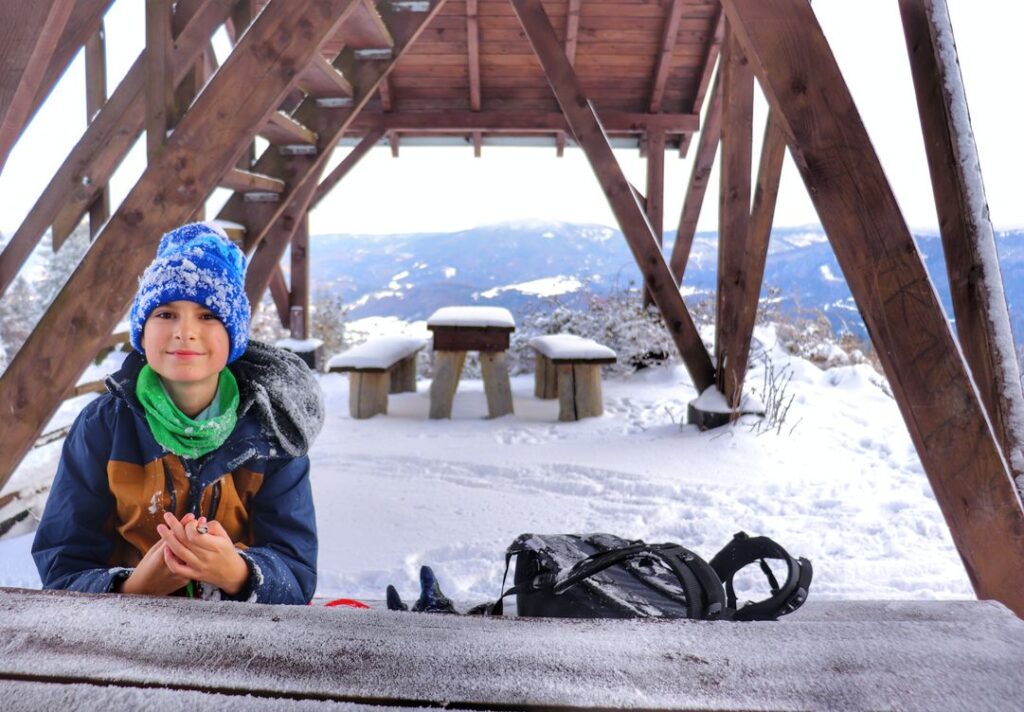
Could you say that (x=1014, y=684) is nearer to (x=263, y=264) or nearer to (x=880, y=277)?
(x=880, y=277)

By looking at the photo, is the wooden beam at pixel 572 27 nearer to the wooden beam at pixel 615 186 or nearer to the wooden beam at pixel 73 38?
the wooden beam at pixel 615 186

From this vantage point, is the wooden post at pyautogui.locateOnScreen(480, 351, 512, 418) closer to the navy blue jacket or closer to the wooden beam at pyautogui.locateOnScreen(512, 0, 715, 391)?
the wooden beam at pyautogui.locateOnScreen(512, 0, 715, 391)

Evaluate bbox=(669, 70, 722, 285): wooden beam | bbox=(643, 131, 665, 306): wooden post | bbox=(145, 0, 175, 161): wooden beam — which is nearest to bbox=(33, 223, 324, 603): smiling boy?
→ bbox=(145, 0, 175, 161): wooden beam

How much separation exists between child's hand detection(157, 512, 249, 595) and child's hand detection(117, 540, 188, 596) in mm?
19

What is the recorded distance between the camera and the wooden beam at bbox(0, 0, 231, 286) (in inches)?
165

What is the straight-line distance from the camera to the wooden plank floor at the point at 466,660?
2.58 feet

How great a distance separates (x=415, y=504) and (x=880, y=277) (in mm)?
2297

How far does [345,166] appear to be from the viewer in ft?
24.5

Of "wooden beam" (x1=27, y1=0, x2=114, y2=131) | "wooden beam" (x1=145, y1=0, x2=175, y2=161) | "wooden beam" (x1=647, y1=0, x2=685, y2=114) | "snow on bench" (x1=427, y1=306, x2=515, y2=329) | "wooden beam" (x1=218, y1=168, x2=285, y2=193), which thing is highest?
"wooden beam" (x1=647, y1=0, x2=685, y2=114)

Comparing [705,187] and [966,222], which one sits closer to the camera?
[966,222]

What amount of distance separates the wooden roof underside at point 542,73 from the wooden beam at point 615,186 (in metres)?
2.46

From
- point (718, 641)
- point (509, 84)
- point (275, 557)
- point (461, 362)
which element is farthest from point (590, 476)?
point (509, 84)

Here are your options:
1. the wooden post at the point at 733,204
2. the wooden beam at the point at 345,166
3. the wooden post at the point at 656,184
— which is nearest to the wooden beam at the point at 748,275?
the wooden post at the point at 733,204

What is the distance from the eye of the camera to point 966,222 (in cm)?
201
